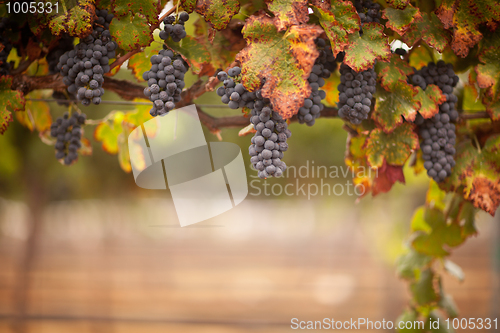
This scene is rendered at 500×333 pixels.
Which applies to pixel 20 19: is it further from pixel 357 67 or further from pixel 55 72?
pixel 357 67

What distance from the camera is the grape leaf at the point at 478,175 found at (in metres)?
1.05

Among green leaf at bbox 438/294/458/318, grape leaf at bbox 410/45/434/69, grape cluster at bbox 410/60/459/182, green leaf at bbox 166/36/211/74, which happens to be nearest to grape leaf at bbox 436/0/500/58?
grape cluster at bbox 410/60/459/182

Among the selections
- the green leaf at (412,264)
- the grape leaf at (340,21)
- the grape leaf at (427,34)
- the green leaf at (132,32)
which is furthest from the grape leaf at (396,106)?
the green leaf at (412,264)

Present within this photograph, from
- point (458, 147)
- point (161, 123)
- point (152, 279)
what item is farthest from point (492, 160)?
point (152, 279)

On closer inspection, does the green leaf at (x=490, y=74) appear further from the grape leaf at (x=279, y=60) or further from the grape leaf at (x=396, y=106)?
the grape leaf at (x=279, y=60)

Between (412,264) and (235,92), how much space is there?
143 centimetres

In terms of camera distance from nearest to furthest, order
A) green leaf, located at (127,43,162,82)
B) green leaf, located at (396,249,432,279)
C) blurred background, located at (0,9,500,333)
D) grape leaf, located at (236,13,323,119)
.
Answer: grape leaf, located at (236,13,323,119) → green leaf, located at (127,43,162,82) → green leaf, located at (396,249,432,279) → blurred background, located at (0,9,500,333)

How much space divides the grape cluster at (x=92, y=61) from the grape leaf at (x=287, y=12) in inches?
17.5

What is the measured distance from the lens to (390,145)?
1052 millimetres

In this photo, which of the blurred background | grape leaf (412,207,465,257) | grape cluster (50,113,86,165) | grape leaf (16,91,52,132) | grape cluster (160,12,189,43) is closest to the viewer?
grape cluster (160,12,189,43)

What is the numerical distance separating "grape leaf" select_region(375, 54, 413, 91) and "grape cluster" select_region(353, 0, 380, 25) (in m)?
0.12

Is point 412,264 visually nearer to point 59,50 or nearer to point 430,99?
point 430,99

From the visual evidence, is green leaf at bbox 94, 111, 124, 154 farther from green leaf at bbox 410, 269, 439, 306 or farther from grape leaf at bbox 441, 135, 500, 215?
green leaf at bbox 410, 269, 439, 306

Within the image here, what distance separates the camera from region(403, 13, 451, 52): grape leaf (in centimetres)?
93
